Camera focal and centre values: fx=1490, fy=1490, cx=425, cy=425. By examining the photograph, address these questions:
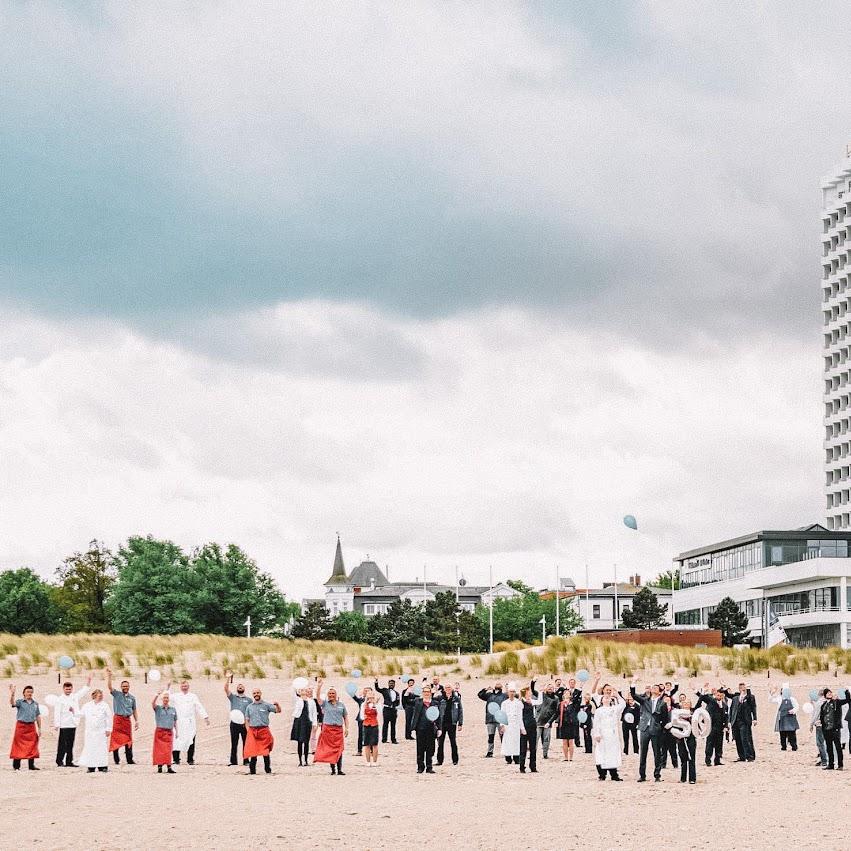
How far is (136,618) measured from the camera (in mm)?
102000

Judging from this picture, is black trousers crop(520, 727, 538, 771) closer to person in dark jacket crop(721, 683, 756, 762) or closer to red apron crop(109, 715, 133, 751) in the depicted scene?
person in dark jacket crop(721, 683, 756, 762)

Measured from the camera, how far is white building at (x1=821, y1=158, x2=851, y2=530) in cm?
14400

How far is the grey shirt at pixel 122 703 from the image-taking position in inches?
1117

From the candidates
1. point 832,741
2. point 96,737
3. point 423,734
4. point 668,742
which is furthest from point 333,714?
point 832,741

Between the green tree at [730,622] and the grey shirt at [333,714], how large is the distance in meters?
73.7

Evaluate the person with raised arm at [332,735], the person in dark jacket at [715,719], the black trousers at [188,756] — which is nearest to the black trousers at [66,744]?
the black trousers at [188,756]

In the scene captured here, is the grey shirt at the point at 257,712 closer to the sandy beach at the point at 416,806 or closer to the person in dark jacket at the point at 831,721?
the sandy beach at the point at 416,806

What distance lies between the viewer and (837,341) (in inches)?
5778

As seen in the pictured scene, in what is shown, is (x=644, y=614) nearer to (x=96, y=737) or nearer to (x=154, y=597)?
(x=154, y=597)

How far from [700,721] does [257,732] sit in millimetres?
8089

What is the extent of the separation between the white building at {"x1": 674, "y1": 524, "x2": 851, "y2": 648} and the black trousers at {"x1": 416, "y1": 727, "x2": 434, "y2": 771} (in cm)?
6425

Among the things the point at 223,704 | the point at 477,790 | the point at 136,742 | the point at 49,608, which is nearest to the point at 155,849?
the point at 477,790

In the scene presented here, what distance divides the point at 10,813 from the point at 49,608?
9707cm

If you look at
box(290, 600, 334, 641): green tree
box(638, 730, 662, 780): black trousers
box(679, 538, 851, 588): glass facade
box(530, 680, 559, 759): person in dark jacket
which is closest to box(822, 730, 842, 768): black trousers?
box(638, 730, 662, 780): black trousers
